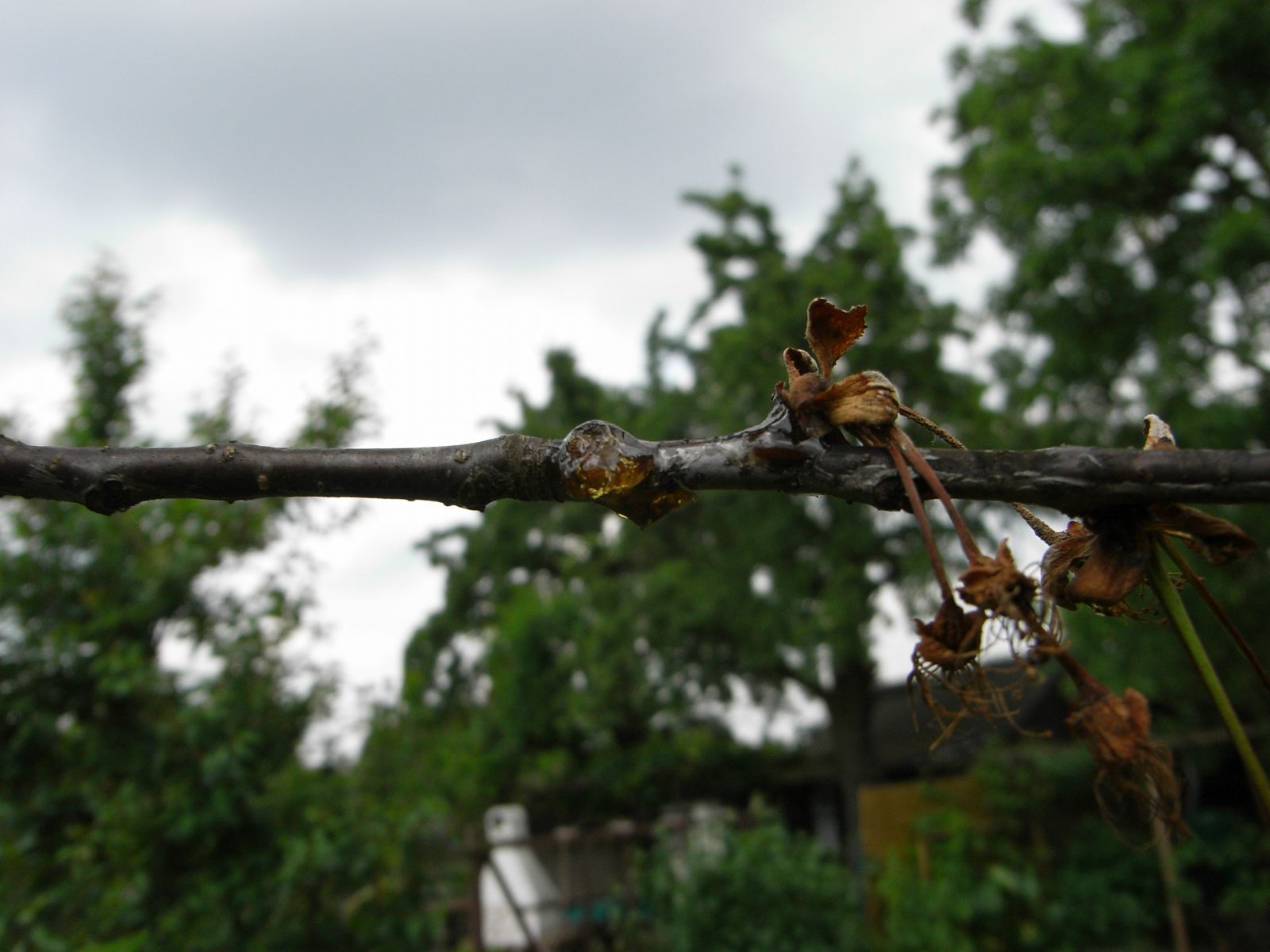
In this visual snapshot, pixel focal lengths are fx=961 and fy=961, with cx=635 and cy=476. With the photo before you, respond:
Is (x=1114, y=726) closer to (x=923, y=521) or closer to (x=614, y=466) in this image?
(x=923, y=521)

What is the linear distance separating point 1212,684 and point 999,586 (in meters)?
0.20

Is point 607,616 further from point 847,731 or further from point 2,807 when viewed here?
point 2,807

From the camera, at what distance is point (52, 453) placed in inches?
46.3

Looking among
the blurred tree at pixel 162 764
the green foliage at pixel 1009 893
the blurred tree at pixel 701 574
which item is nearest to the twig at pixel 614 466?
the blurred tree at pixel 162 764

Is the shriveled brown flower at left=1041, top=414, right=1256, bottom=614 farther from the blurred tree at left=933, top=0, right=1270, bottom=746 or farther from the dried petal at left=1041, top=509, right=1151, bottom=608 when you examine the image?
the blurred tree at left=933, top=0, right=1270, bottom=746

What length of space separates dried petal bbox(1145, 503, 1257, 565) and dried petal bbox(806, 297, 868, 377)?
351mm

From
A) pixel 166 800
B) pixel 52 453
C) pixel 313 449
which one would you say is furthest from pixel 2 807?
pixel 313 449

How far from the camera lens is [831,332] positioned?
1.08 m

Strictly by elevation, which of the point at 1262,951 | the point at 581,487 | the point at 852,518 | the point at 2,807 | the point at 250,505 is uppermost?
the point at 852,518

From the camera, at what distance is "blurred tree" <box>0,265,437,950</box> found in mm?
3461

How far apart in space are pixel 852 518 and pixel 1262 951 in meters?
5.57

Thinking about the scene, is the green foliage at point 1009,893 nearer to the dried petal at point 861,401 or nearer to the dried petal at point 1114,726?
the dried petal at point 1114,726

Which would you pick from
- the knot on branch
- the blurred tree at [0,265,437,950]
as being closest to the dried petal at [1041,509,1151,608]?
the knot on branch

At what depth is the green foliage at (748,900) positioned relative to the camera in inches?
251
